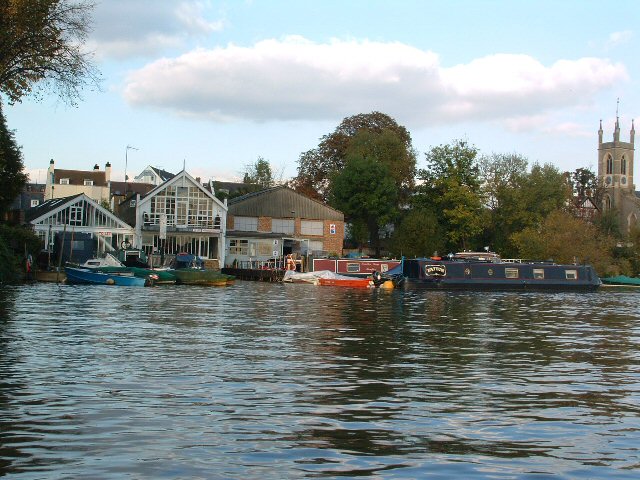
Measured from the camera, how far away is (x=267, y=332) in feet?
86.0

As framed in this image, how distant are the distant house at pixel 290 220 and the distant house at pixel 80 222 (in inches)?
588

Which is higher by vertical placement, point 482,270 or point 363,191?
point 363,191

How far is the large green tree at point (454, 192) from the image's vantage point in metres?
90.6

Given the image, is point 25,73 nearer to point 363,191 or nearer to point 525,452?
point 525,452

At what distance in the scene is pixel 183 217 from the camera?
7888 centimetres

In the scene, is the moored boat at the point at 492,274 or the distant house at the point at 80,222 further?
the distant house at the point at 80,222

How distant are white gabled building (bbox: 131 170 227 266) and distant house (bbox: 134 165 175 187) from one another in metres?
46.1

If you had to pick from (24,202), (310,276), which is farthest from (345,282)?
(24,202)

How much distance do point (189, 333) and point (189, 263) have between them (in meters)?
45.6

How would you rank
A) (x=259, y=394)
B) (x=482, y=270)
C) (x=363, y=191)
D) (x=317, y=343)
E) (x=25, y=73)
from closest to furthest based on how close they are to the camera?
(x=259, y=394) < (x=317, y=343) < (x=25, y=73) < (x=482, y=270) < (x=363, y=191)

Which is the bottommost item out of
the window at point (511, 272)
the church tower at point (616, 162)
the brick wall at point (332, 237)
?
the window at point (511, 272)

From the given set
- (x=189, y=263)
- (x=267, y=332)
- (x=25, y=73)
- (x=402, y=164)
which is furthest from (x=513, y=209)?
(x=267, y=332)

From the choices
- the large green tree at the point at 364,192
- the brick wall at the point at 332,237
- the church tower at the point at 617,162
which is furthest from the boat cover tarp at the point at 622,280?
the church tower at the point at 617,162

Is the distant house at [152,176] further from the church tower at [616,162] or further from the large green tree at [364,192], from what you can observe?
the church tower at [616,162]
